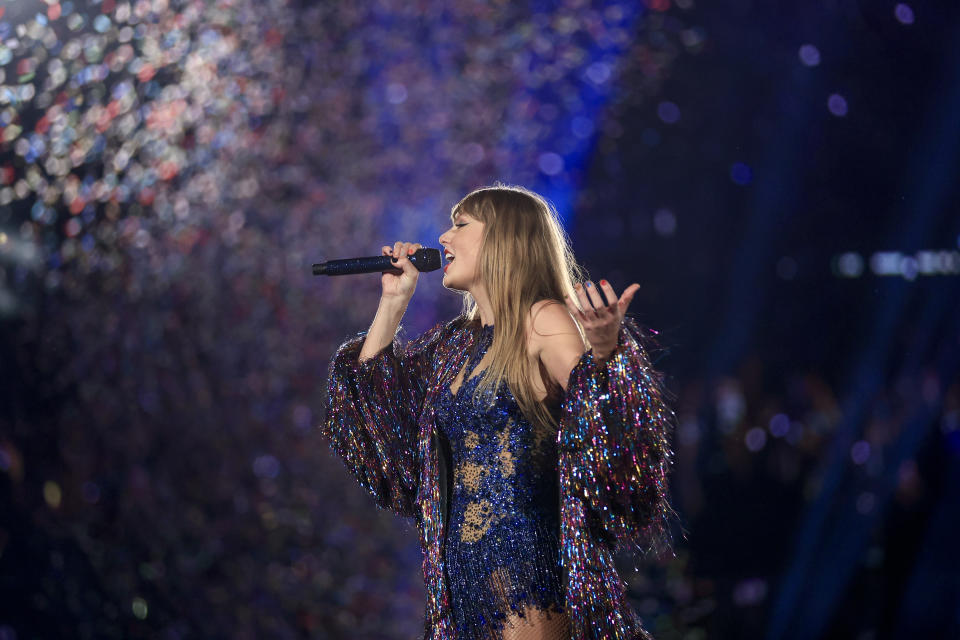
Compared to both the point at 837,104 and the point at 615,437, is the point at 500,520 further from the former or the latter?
the point at 837,104

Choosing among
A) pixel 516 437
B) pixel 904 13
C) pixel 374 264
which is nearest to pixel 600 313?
pixel 516 437

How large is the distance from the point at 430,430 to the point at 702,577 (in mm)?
1495

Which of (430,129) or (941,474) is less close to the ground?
(430,129)

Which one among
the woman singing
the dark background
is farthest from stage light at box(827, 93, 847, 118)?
the woman singing

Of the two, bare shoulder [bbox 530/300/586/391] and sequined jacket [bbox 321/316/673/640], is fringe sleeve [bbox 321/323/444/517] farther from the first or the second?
bare shoulder [bbox 530/300/586/391]

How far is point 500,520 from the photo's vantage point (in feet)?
4.23

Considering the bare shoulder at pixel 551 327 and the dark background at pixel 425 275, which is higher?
the bare shoulder at pixel 551 327

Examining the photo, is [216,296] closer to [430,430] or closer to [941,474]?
[430,430]

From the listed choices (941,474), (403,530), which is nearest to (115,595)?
(403,530)

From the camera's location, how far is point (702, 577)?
2.53 meters

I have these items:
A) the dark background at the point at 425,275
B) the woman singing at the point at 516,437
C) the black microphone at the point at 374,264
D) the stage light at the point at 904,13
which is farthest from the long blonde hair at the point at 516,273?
the stage light at the point at 904,13

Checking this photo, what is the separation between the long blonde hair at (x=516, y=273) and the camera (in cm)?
132

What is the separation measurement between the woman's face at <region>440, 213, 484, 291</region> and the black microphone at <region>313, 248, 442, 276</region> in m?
0.10

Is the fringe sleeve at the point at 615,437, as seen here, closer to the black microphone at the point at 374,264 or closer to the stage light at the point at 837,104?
the black microphone at the point at 374,264
